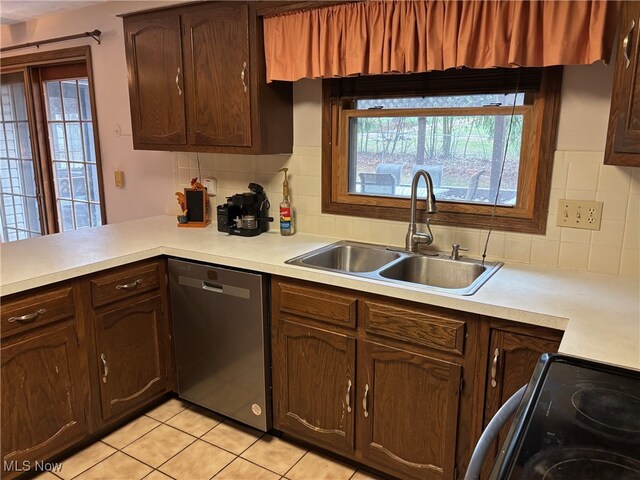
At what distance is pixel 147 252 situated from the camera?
7.39ft

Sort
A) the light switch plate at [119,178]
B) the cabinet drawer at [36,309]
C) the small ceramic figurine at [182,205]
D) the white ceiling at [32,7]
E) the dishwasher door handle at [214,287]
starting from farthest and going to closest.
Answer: the light switch plate at [119,178] < the white ceiling at [32,7] < the small ceramic figurine at [182,205] < the dishwasher door handle at [214,287] < the cabinet drawer at [36,309]

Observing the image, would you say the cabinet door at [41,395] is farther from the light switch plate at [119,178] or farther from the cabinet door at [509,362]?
the cabinet door at [509,362]

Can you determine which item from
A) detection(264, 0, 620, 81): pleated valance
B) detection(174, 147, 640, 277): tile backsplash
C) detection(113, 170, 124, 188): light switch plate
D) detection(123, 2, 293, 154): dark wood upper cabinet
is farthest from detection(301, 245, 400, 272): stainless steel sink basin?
detection(113, 170, 124, 188): light switch plate

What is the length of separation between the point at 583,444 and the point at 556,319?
0.71 m

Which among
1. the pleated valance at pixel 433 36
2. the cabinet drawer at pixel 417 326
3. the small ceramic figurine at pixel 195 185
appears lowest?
the cabinet drawer at pixel 417 326

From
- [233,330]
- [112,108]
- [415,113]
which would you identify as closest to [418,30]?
[415,113]

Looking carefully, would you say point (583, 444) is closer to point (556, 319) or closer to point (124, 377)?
point (556, 319)

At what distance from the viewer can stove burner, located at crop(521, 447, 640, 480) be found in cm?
74

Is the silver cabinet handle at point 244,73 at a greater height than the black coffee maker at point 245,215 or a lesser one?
greater

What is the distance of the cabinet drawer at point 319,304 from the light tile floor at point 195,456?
686 mm

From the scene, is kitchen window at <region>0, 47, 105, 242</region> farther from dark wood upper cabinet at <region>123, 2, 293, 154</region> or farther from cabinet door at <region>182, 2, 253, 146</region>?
cabinet door at <region>182, 2, 253, 146</region>

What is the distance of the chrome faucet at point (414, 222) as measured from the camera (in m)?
2.03

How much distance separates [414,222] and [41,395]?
173 cm

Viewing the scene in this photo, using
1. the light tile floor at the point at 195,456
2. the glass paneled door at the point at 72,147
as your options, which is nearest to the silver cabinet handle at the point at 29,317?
the light tile floor at the point at 195,456
